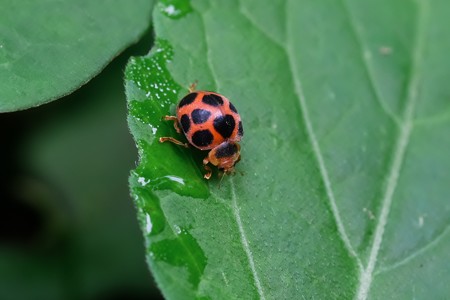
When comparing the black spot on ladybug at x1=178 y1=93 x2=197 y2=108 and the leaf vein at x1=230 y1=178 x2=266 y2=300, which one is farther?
the black spot on ladybug at x1=178 y1=93 x2=197 y2=108

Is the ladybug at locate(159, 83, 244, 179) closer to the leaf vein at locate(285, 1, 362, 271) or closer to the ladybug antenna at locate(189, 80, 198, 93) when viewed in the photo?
the ladybug antenna at locate(189, 80, 198, 93)

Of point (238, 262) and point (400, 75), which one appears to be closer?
point (238, 262)

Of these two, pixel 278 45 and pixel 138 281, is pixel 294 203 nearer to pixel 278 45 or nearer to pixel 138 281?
pixel 278 45

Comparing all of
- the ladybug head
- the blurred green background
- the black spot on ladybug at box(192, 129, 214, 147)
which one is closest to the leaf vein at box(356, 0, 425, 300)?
the ladybug head

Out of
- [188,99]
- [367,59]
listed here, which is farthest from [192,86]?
[367,59]

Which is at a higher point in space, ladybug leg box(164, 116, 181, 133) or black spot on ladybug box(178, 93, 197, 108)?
black spot on ladybug box(178, 93, 197, 108)

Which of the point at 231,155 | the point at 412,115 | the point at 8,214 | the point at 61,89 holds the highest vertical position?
the point at 61,89

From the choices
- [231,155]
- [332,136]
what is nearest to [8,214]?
[231,155]

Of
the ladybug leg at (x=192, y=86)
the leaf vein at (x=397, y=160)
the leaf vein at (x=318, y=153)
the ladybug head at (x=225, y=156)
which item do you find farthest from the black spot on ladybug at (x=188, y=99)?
the leaf vein at (x=397, y=160)
